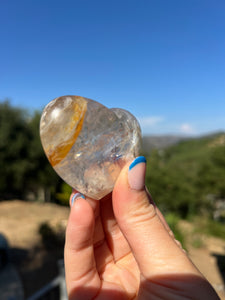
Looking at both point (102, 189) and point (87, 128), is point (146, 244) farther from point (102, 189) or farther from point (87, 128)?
point (87, 128)

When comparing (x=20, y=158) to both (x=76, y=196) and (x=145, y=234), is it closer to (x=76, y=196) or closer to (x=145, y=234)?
(x=76, y=196)

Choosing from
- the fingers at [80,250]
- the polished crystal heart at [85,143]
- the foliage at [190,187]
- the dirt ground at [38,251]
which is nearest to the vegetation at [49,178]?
the foliage at [190,187]

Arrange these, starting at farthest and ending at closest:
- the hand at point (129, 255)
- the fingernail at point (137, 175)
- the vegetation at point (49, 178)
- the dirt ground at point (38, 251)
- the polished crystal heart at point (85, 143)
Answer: the vegetation at point (49, 178) → the dirt ground at point (38, 251) → the polished crystal heart at point (85, 143) → the fingernail at point (137, 175) → the hand at point (129, 255)

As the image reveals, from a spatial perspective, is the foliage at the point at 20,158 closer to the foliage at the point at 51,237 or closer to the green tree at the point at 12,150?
the green tree at the point at 12,150

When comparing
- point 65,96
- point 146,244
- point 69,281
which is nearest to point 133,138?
point 65,96

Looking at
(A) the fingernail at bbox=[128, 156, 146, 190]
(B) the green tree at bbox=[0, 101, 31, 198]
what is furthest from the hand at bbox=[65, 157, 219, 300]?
(B) the green tree at bbox=[0, 101, 31, 198]

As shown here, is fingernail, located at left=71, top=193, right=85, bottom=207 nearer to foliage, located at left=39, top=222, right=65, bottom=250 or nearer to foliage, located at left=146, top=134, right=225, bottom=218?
foliage, located at left=39, top=222, right=65, bottom=250
